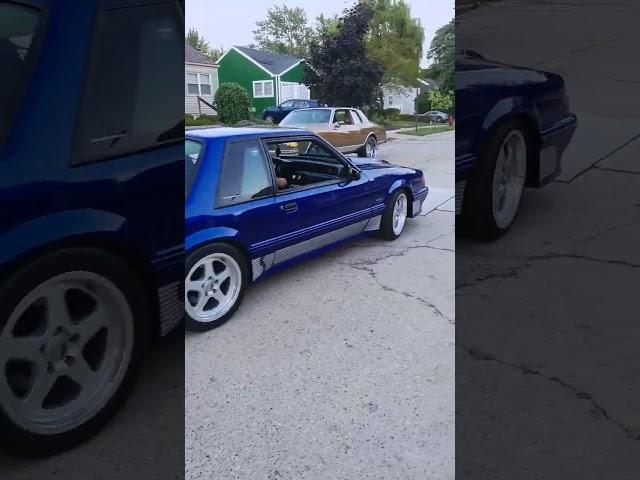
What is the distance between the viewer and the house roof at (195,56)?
1328mm

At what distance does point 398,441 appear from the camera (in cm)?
141

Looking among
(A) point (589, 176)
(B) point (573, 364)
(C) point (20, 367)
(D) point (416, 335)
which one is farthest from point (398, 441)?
(C) point (20, 367)

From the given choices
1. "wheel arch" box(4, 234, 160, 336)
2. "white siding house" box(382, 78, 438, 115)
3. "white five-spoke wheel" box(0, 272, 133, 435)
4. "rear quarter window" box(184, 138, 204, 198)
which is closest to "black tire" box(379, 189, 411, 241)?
"white siding house" box(382, 78, 438, 115)

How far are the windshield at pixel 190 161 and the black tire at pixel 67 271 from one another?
33 centimetres

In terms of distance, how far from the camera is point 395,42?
4.52ft

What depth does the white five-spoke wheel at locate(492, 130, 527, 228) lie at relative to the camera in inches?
56.2

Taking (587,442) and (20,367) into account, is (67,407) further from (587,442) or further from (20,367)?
(587,442)

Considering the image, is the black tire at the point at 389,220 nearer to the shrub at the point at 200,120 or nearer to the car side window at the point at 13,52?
the shrub at the point at 200,120

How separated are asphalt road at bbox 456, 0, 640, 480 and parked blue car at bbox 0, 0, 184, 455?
0.87m

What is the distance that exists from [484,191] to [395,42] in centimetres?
50

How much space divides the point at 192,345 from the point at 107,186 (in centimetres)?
51

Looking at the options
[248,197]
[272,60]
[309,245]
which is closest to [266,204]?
[248,197]

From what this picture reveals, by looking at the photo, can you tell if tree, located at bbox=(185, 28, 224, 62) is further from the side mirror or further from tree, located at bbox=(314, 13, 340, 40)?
the side mirror

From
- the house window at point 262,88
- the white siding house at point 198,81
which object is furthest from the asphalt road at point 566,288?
the white siding house at point 198,81
